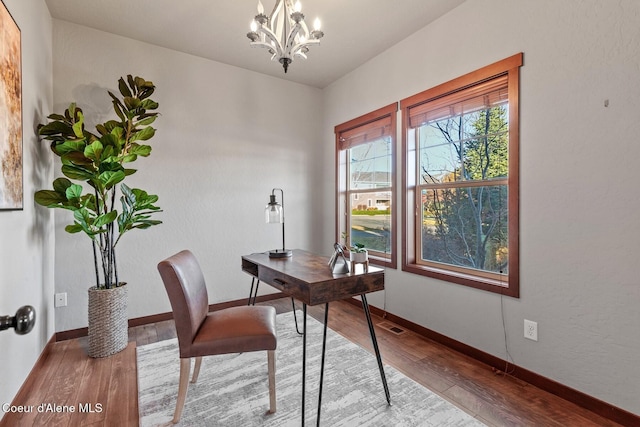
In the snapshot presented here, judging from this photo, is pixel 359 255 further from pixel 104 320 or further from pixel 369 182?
pixel 104 320

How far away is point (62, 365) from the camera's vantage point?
2260 mm

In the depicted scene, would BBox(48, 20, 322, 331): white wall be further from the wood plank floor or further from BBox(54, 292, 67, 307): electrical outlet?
the wood plank floor

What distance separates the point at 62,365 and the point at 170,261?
4.98ft

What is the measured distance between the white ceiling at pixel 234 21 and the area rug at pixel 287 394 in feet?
9.22

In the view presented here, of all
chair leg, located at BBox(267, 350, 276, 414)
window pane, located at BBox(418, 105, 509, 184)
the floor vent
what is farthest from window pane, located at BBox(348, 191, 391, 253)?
chair leg, located at BBox(267, 350, 276, 414)

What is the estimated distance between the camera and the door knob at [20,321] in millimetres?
837

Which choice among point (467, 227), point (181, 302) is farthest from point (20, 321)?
point (467, 227)

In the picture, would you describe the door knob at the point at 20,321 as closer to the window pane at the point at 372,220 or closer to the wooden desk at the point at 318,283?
the wooden desk at the point at 318,283

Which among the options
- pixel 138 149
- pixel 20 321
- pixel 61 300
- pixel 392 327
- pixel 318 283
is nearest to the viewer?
pixel 20 321

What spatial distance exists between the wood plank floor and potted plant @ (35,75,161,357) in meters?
0.26

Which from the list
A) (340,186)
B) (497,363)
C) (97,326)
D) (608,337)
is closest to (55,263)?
(97,326)

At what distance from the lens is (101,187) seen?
226cm

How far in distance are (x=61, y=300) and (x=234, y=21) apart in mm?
2908

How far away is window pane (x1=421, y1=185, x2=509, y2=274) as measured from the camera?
7.61 feet
